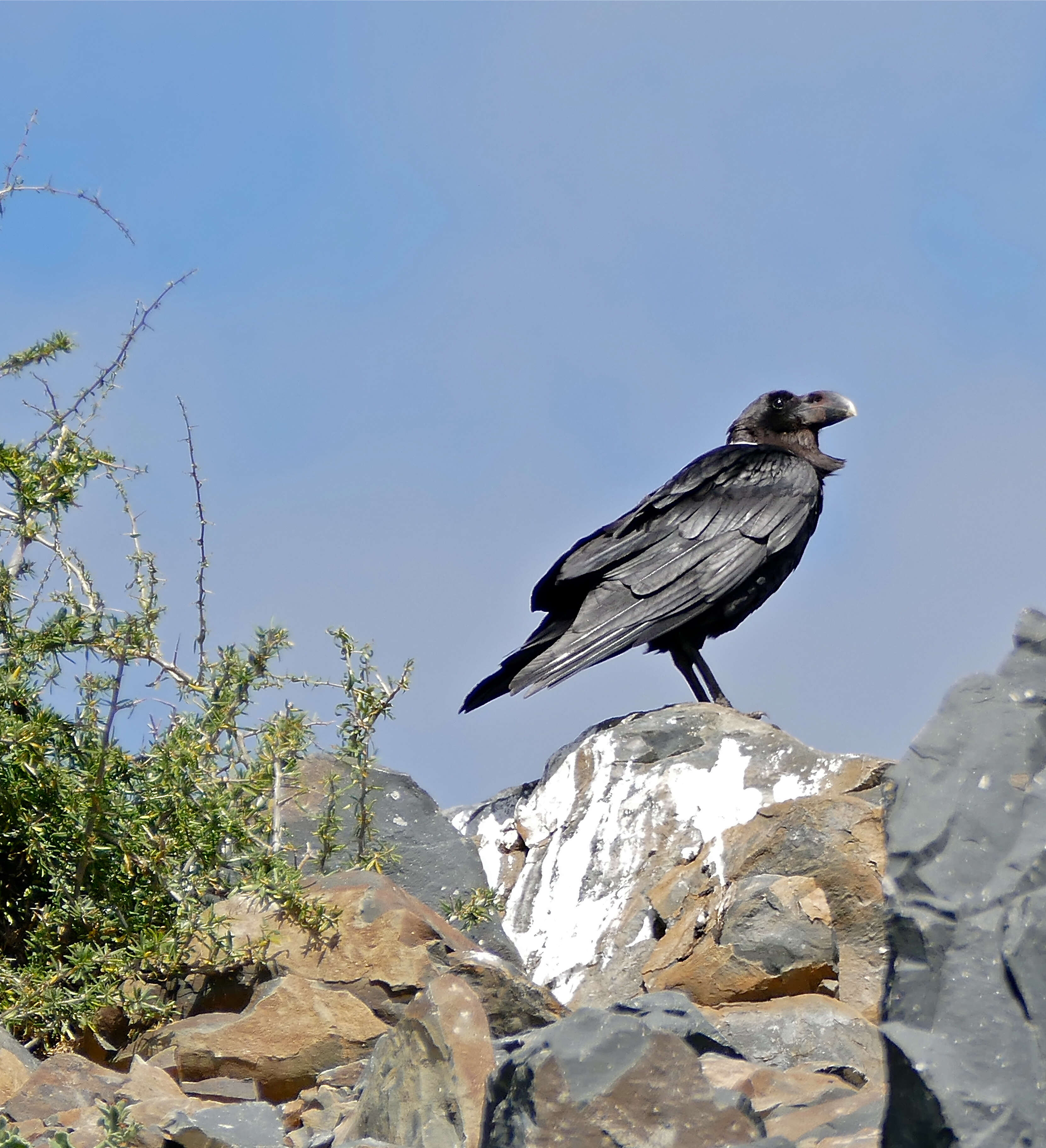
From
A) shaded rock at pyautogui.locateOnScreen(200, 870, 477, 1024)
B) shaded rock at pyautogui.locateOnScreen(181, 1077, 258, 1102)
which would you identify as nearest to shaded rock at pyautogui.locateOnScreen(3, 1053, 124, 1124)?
shaded rock at pyautogui.locateOnScreen(181, 1077, 258, 1102)

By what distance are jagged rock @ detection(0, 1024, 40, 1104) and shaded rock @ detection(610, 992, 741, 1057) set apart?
1.44m

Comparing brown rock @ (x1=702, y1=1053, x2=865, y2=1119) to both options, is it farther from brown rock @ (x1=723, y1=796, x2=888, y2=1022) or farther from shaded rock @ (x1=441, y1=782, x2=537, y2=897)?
shaded rock @ (x1=441, y1=782, x2=537, y2=897)

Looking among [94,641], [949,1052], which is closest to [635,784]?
[94,641]

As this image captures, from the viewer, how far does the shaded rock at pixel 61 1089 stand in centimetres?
320

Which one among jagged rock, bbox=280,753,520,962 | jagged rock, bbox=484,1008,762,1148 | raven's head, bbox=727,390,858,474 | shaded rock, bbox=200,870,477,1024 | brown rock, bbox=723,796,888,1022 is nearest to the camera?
jagged rock, bbox=484,1008,762,1148

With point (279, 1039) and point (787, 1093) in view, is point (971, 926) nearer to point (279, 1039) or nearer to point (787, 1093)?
point (787, 1093)

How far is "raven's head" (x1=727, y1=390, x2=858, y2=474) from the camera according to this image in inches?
365

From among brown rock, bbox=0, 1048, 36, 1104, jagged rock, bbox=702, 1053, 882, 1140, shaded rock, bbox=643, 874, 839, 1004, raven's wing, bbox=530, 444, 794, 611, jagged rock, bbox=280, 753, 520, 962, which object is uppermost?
raven's wing, bbox=530, 444, 794, 611

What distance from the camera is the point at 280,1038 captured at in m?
3.76

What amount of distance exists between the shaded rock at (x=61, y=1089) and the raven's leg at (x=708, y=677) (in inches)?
192

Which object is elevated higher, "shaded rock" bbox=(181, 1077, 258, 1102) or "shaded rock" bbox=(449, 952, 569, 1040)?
"shaded rock" bbox=(449, 952, 569, 1040)

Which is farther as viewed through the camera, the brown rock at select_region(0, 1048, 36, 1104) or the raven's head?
the raven's head

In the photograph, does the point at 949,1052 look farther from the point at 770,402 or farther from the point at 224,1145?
the point at 770,402

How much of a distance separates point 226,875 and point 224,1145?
1.89 m
